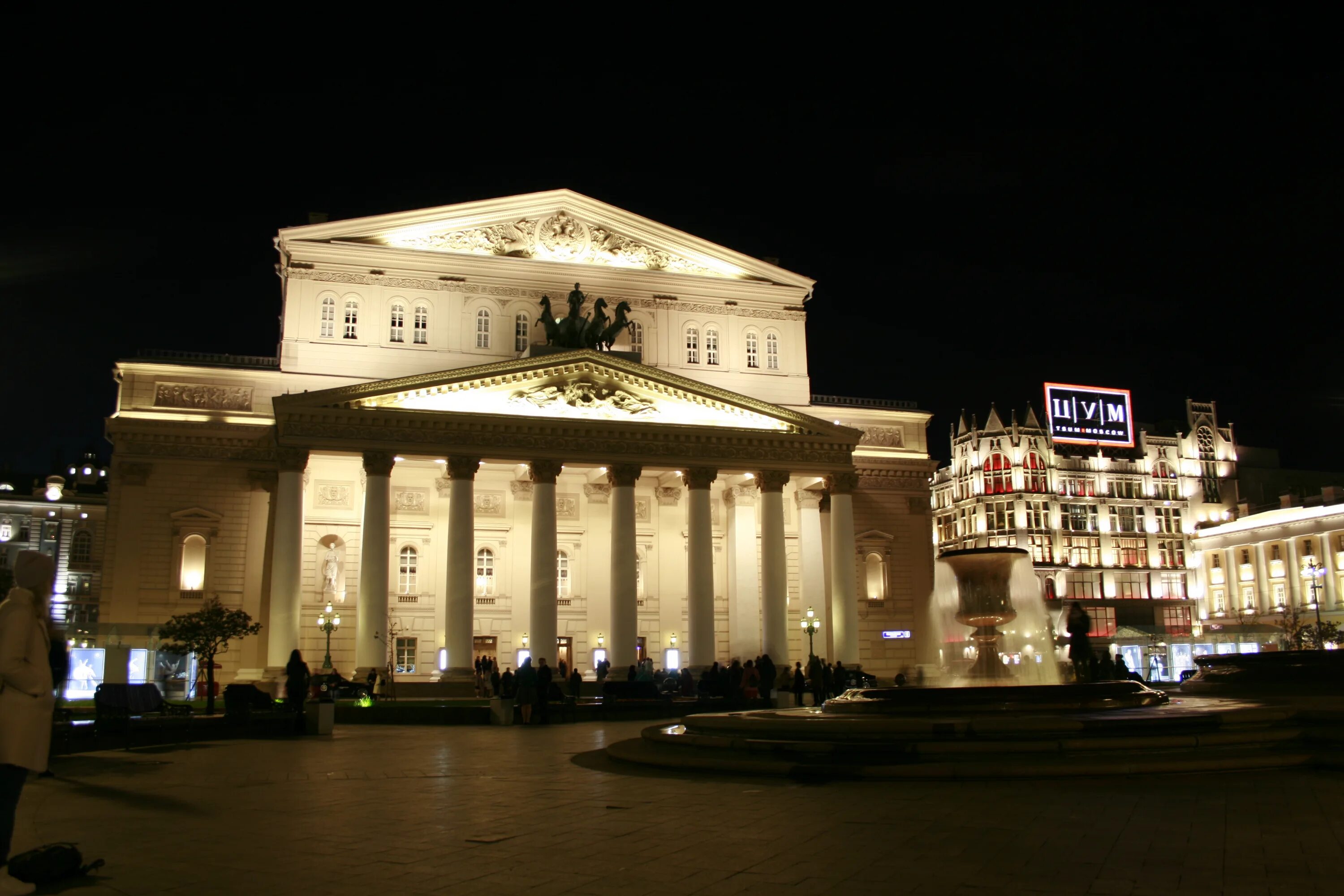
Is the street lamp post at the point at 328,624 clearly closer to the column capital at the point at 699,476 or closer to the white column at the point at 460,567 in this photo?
the white column at the point at 460,567

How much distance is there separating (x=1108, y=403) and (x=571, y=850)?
3352 inches

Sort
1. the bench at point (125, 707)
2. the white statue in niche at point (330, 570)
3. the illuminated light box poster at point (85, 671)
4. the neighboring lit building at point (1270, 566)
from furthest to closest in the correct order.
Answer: the neighboring lit building at point (1270, 566) → the white statue in niche at point (330, 570) → the illuminated light box poster at point (85, 671) → the bench at point (125, 707)

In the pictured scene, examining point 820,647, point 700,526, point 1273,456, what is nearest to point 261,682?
point 700,526

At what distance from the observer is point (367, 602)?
39.5m

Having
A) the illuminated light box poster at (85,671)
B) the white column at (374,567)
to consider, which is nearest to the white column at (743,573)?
the white column at (374,567)

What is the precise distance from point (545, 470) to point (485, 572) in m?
8.41

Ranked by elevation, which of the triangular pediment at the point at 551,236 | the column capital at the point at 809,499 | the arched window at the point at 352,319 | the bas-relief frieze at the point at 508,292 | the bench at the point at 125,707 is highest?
the triangular pediment at the point at 551,236

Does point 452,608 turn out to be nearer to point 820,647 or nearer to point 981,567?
point 820,647

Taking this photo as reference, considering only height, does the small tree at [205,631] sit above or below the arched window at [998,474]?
below

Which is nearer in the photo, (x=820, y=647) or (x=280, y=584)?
(x=280, y=584)

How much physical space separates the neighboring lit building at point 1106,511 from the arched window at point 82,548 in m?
74.9

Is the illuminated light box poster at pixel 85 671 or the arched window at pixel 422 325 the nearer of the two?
the illuminated light box poster at pixel 85 671

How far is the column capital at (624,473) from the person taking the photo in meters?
43.3

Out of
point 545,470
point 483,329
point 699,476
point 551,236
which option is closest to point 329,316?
point 483,329
